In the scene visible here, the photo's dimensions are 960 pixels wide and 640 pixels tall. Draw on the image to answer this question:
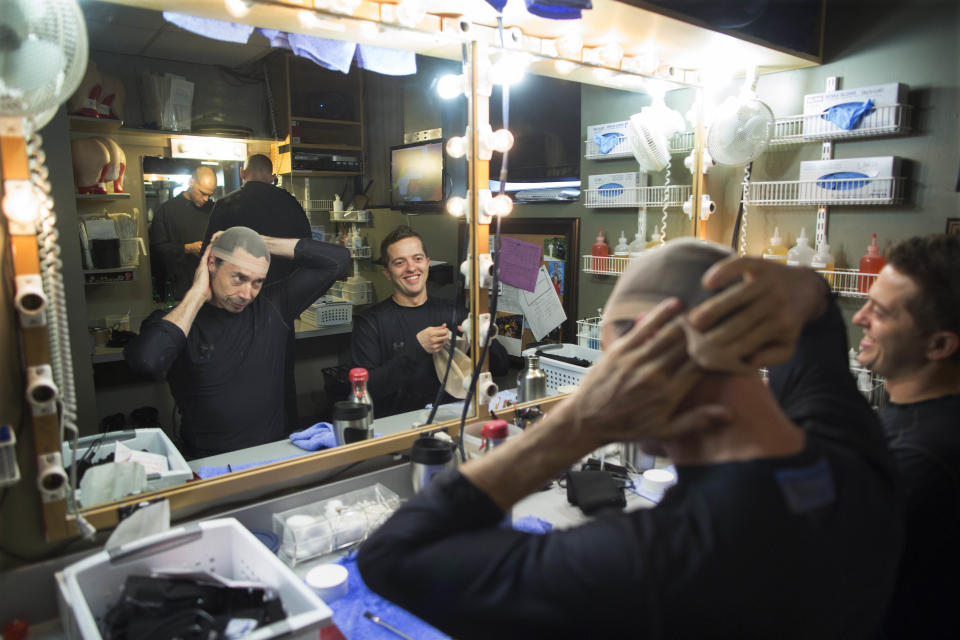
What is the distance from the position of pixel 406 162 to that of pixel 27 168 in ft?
5.61

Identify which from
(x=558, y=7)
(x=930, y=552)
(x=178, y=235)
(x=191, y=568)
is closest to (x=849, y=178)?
(x=558, y=7)

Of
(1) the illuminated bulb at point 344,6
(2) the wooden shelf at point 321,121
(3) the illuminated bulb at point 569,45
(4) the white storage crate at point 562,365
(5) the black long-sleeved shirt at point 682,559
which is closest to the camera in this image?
(5) the black long-sleeved shirt at point 682,559

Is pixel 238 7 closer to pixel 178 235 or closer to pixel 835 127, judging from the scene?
pixel 178 235

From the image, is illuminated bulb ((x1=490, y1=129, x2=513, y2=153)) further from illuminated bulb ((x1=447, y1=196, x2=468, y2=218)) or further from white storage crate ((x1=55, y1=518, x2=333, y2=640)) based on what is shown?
white storage crate ((x1=55, y1=518, x2=333, y2=640))

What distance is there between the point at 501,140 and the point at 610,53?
0.65 meters

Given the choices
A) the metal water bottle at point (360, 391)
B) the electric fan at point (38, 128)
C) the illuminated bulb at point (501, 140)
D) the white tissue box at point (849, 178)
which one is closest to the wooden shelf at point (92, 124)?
the electric fan at point (38, 128)

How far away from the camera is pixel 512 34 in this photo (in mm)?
1840

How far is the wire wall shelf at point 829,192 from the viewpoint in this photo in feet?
6.97

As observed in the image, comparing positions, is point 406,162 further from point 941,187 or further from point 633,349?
point 633,349

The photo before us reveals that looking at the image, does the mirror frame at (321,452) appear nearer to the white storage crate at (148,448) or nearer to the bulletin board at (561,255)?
the white storage crate at (148,448)

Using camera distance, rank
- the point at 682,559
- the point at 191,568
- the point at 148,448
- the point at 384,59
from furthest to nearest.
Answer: the point at 384,59
the point at 148,448
the point at 191,568
the point at 682,559

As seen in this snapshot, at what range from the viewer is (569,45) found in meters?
1.99

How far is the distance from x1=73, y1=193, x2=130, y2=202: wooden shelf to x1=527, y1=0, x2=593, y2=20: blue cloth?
1799mm

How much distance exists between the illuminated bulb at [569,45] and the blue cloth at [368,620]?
1.67 m
